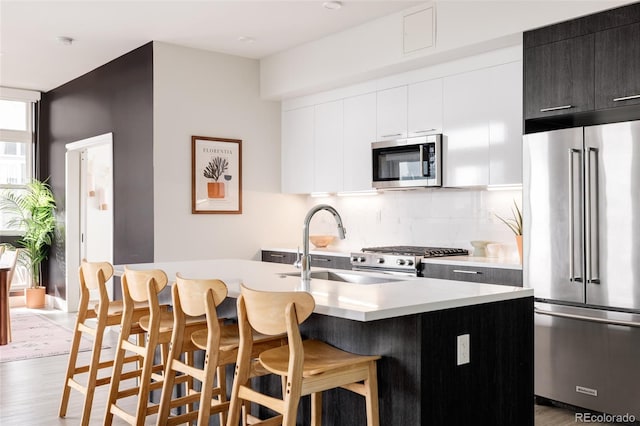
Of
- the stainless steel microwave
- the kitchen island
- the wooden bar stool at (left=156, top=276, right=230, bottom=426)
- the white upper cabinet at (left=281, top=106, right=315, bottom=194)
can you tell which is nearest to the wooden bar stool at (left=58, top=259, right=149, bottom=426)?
the wooden bar stool at (left=156, top=276, right=230, bottom=426)

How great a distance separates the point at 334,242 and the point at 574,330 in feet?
10.3

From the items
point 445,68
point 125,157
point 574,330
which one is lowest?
point 574,330

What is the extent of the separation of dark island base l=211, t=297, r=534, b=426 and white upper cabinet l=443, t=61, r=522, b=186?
6.57 feet

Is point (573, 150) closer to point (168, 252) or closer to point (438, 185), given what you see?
point (438, 185)

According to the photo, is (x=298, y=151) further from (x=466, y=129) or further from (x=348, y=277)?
(x=348, y=277)

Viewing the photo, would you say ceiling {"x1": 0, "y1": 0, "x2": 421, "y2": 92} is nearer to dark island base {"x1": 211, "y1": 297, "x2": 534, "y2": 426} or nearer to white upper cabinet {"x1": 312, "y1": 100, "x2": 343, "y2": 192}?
Answer: white upper cabinet {"x1": 312, "y1": 100, "x2": 343, "y2": 192}

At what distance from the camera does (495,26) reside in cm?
423

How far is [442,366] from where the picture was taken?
2.34 meters

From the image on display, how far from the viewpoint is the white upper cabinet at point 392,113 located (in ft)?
17.4

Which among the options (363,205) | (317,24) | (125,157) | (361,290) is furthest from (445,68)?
(125,157)

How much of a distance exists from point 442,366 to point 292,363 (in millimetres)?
601

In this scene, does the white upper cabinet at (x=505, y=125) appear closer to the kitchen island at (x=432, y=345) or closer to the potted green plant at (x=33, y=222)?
the kitchen island at (x=432, y=345)

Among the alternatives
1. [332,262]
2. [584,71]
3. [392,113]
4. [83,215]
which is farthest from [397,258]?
[83,215]

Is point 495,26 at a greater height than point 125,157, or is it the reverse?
point 495,26
